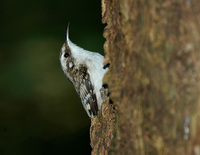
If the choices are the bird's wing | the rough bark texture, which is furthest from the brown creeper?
the rough bark texture

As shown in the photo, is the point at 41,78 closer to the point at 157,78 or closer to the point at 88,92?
the point at 88,92

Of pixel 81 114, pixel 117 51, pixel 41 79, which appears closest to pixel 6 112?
pixel 41 79

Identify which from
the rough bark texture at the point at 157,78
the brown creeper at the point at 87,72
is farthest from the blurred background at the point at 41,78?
the rough bark texture at the point at 157,78

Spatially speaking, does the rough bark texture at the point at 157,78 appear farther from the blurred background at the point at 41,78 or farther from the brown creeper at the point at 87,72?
the blurred background at the point at 41,78

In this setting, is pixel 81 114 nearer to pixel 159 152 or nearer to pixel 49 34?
pixel 49 34

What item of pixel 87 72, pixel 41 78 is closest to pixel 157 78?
pixel 87 72

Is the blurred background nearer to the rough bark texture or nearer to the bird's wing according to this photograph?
the bird's wing
